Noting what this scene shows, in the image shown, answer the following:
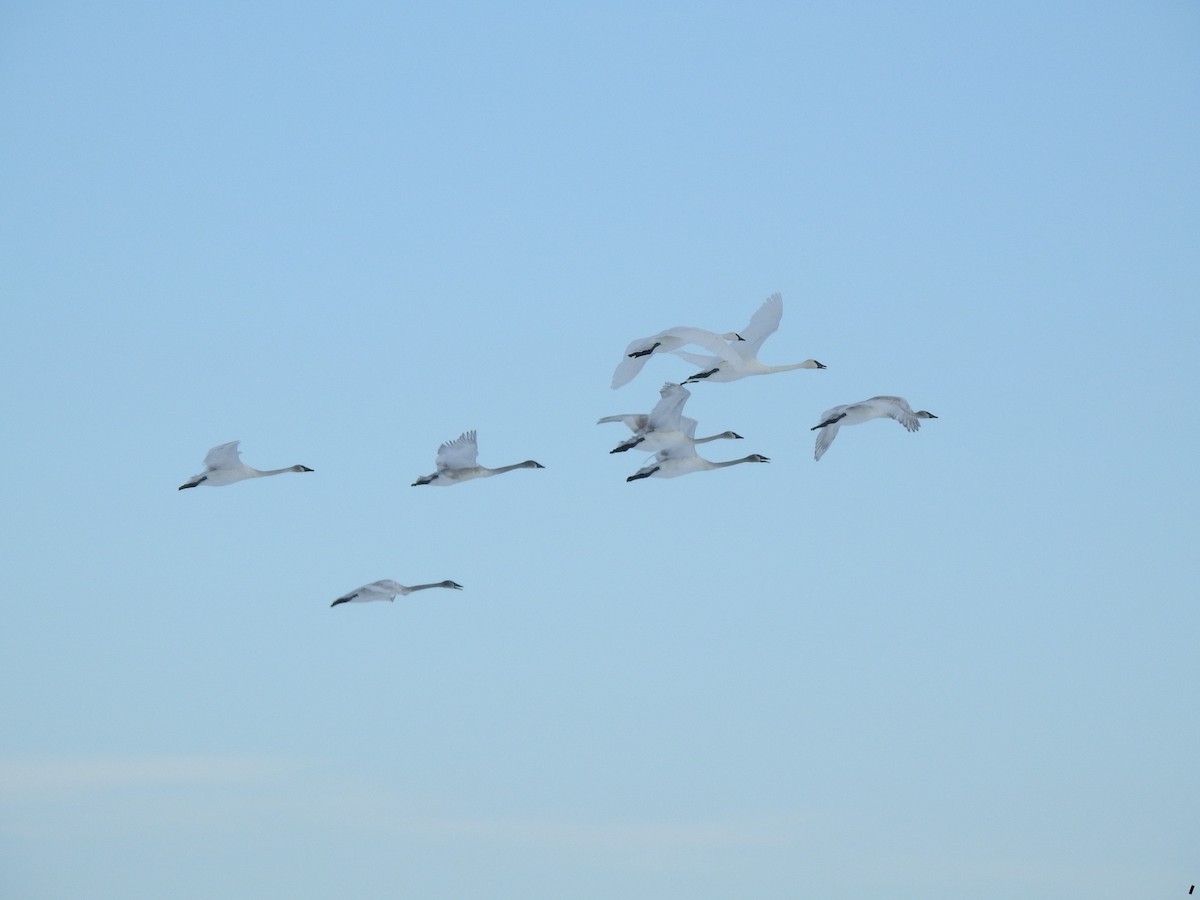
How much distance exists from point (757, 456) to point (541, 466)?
6.33 m

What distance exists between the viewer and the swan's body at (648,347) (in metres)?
48.2

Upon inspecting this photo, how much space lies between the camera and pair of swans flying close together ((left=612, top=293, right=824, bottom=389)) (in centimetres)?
4822

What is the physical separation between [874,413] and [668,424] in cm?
587

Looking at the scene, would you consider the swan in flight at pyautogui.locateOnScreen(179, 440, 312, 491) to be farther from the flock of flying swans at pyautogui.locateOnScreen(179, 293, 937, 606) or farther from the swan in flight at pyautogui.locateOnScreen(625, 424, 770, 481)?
the swan in flight at pyautogui.locateOnScreen(625, 424, 770, 481)

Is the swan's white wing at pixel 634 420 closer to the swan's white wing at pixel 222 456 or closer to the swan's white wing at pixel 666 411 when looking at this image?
the swan's white wing at pixel 666 411

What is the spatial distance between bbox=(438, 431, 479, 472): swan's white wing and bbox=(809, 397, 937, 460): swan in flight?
866 centimetres

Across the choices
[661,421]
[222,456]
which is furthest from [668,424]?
[222,456]

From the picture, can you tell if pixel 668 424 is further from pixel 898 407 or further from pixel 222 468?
pixel 222 468

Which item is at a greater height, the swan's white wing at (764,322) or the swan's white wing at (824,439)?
the swan's white wing at (764,322)


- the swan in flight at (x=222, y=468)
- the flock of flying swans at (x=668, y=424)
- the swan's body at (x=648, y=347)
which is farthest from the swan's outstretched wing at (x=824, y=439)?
the swan in flight at (x=222, y=468)

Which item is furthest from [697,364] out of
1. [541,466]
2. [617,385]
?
[541,466]

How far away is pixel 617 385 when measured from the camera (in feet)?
160

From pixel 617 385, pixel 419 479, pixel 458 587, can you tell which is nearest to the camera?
pixel 617 385

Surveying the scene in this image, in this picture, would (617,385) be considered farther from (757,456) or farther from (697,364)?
(757,456)
